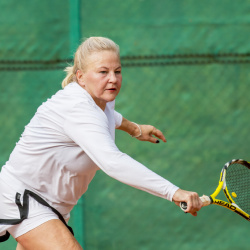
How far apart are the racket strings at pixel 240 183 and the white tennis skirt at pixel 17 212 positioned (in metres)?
1.28

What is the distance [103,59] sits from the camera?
339 cm

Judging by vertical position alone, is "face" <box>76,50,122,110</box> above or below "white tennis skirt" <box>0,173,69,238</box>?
above

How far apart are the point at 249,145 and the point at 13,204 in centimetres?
241

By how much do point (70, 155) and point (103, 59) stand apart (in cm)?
54

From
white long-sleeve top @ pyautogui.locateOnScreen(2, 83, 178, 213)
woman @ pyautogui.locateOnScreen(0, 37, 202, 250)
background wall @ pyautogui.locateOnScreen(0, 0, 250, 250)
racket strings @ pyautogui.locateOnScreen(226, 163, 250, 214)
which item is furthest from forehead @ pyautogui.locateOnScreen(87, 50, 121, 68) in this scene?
background wall @ pyautogui.locateOnScreen(0, 0, 250, 250)

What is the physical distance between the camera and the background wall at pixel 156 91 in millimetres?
5102

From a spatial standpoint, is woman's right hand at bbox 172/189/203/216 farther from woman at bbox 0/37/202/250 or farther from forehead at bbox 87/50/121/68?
forehead at bbox 87/50/121/68

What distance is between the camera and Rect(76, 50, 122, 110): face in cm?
338

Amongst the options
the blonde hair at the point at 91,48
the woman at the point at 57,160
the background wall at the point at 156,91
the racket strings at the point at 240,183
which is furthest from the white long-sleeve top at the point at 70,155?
the background wall at the point at 156,91

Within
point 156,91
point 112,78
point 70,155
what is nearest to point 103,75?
point 112,78

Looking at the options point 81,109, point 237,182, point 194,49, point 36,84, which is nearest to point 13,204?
point 81,109

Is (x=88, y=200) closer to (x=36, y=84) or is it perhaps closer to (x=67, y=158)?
(x=36, y=84)

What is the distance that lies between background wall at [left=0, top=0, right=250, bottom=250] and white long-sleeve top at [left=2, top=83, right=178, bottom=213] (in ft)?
5.20

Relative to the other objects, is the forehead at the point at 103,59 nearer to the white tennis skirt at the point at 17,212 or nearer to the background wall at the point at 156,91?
the white tennis skirt at the point at 17,212
